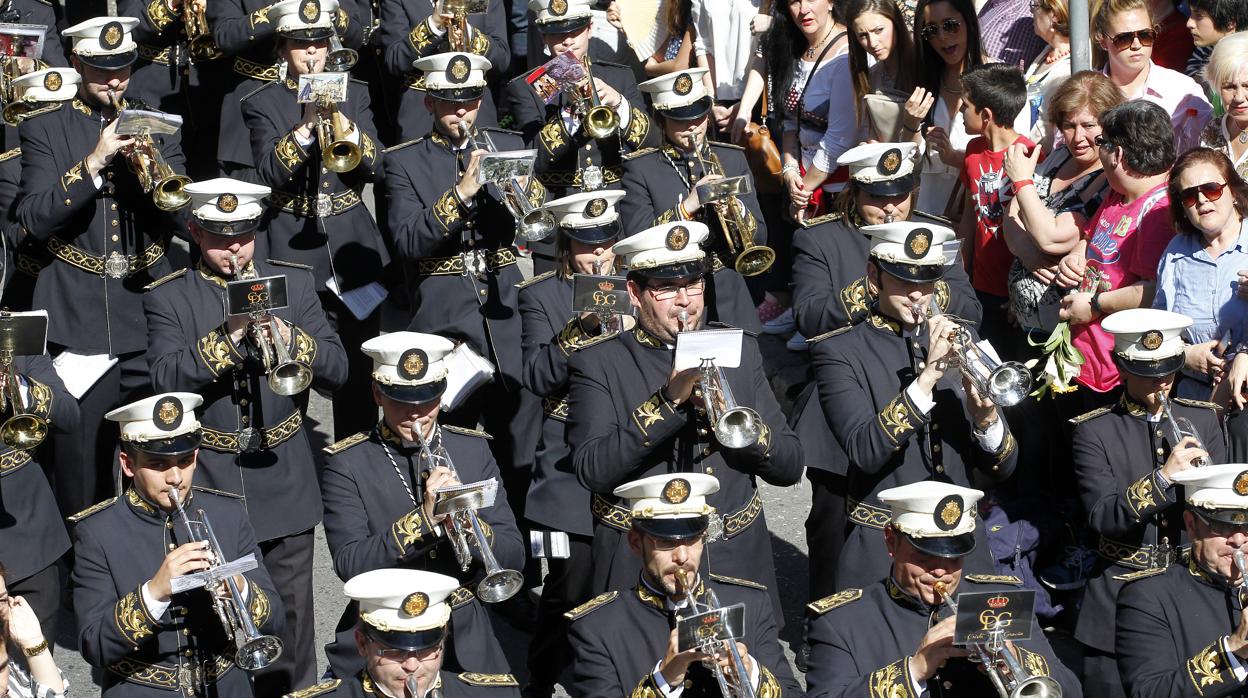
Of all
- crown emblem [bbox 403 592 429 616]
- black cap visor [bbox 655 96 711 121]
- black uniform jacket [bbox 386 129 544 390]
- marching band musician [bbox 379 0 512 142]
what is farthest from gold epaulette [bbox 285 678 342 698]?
marching band musician [bbox 379 0 512 142]

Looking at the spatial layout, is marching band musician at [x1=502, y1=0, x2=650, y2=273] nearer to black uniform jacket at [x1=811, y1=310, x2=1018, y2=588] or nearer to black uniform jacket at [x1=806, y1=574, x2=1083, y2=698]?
black uniform jacket at [x1=811, y1=310, x2=1018, y2=588]

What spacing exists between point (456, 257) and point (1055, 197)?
2.77 meters

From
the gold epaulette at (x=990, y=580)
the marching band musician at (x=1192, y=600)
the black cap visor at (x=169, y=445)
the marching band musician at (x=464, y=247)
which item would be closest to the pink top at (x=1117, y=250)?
the marching band musician at (x=1192, y=600)

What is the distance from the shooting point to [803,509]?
10008mm

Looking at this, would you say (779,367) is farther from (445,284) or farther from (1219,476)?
(1219,476)

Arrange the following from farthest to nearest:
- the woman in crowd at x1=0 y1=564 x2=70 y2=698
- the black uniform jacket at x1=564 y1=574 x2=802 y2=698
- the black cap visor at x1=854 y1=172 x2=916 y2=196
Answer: the black cap visor at x1=854 y1=172 x2=916 y2=196 < the black uniform jacket at x1=564 y1=574 x2=802 y2=698 < the woman in crowd at x1=0 y1=564 x2=70 y2=698

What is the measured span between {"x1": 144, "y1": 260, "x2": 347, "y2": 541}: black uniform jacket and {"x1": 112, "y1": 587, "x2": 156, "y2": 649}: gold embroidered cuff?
1515mm

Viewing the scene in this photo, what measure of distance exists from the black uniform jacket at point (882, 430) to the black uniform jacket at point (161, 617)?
2.17 metres

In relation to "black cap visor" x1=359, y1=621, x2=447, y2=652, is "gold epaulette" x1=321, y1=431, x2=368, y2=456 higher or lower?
lower

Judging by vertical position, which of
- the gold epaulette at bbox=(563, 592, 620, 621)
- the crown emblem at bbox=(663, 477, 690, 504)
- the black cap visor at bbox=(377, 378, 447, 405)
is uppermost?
the crown emblem at bbox=(663, 477, 690, 504)

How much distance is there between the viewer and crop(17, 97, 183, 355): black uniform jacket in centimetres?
922

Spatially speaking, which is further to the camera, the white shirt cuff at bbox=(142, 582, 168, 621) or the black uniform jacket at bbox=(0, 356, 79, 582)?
the black uniform jacket at bbox=(0, 356, 79, 582)

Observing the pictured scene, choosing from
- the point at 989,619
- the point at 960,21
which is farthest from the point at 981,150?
the point at 989,619

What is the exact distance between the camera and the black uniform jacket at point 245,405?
26.6 feet
